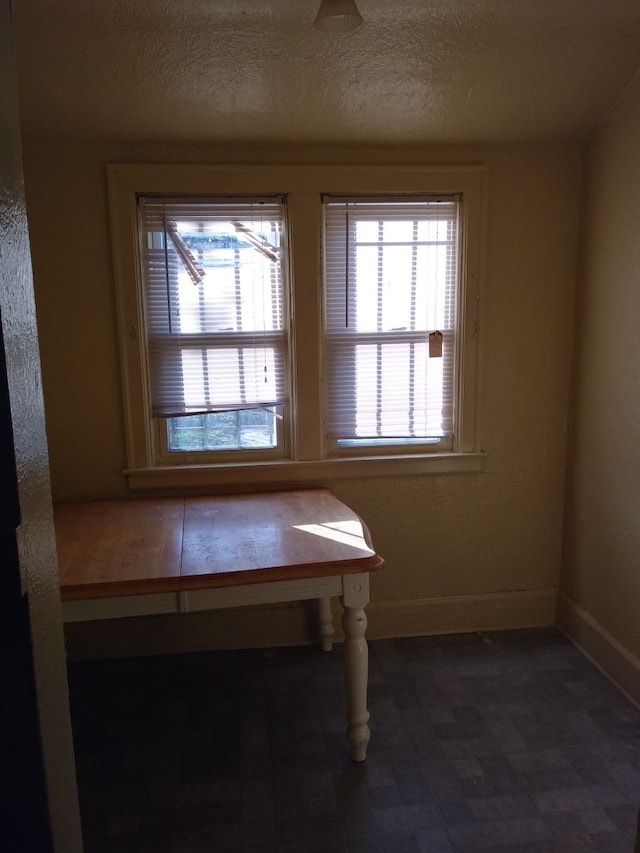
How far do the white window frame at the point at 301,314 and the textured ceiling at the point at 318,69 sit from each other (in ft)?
0.51

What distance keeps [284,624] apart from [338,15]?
245cm

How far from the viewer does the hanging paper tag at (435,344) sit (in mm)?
2771

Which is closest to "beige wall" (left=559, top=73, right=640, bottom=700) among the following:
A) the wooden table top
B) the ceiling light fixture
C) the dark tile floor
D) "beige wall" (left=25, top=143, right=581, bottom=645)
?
"beige wall" (left=25, top=143, right=581, bottom=645)

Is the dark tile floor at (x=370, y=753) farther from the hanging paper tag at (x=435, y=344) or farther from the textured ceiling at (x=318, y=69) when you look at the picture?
the textured ceiling at (x=318, y=69)

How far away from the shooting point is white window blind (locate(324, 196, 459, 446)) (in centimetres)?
270

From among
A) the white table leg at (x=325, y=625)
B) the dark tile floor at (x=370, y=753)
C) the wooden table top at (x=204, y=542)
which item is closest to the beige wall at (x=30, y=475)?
the wooden table top at (x=204, y=542)

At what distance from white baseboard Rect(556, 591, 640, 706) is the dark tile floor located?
6cm

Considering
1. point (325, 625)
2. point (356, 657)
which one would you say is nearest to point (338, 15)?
point (356, 657)

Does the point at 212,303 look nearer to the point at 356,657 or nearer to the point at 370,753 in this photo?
the point at 356,657

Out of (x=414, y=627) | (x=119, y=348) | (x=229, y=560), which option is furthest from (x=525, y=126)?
(x=414, y=627)

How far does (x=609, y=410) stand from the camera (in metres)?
2.57

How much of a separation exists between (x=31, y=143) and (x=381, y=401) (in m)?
1.86

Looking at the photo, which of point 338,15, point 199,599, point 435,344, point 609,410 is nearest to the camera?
point 338,15

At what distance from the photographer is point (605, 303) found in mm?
2570
